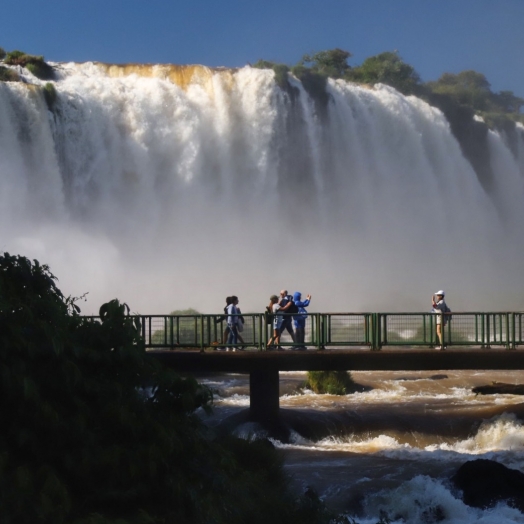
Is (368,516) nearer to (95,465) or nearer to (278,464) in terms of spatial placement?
(278,464)

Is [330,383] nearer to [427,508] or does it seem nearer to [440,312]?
[440,312]

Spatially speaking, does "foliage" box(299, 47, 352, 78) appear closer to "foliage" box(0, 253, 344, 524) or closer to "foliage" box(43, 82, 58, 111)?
"foliage" box(43, 82, 58, 111)

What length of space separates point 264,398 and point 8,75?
18.9m

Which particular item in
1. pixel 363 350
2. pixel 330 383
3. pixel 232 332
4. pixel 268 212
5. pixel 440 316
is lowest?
pixel 330 383

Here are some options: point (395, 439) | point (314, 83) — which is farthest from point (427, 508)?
point (314, 83)

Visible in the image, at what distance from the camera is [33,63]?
33219mm

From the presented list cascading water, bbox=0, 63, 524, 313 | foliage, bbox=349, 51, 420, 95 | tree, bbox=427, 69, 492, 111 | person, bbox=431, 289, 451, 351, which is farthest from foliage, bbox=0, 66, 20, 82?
tree, bbox=427, 69, 492, 111

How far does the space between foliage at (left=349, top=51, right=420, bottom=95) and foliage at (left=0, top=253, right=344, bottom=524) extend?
229 ft

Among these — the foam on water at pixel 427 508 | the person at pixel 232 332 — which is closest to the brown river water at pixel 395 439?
the foam on water at pixel 427 508

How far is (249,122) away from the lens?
37625mm

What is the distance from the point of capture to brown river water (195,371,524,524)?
13.3 metres

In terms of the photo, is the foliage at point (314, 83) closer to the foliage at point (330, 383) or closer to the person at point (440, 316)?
the foliage at point (330, 383)

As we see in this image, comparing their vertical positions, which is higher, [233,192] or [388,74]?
[388,74]

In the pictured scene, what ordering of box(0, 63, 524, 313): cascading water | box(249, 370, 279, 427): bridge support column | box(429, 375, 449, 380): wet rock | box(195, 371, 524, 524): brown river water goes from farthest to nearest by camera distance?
box(0, 63, 524, 313): cascading water, box(429, 375, 449, 380): wet rock, box(249, 370, 279, 427): bridge support column, box(195, 371, 524, 524): brown river water
